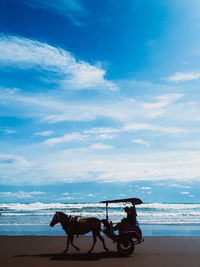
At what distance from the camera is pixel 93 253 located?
1185cm

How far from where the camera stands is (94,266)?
955cm

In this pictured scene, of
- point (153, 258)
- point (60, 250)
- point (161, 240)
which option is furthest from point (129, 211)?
point (161, 240)

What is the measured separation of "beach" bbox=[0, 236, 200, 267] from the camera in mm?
10023

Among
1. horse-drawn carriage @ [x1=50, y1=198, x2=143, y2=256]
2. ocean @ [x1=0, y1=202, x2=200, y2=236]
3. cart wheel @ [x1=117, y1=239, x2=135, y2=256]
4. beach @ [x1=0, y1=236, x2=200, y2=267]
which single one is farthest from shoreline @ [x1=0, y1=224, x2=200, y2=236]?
horse-drawn carriage @ [x1=50, y1=198, x2=143, y2=256]

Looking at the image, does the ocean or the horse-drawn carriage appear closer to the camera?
the horse-drawn carriage

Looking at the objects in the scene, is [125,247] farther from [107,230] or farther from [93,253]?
[93,253]

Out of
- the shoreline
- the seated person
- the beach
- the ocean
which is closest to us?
the beach

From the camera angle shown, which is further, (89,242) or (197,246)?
(89,242)

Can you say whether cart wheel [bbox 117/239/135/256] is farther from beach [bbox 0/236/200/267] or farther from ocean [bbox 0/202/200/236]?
ocean [bbox 0/202/200/236]

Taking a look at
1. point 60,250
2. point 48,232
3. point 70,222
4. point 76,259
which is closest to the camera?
point 76,259

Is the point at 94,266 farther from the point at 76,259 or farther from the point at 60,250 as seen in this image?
the point at 60,250

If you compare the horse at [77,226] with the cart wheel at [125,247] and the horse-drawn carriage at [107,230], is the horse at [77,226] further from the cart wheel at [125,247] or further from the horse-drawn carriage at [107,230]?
the cart wheel at [125,247]

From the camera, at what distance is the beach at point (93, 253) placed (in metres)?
10.0

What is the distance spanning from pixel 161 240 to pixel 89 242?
11.9 feet
